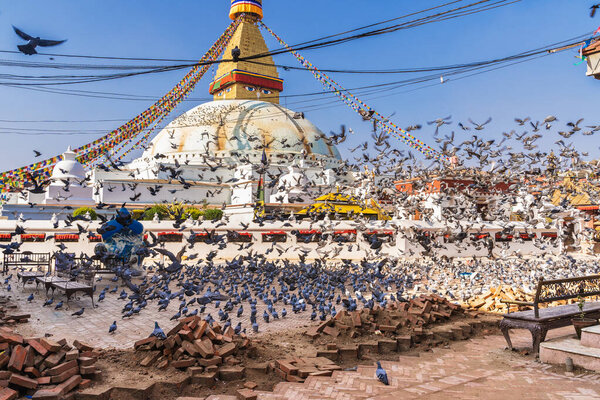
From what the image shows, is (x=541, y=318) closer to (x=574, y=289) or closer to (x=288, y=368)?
(x=574, y=289)

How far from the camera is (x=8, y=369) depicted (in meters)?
4.87

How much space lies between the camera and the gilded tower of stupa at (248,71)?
174 ft

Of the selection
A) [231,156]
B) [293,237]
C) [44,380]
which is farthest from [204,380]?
[231,156]

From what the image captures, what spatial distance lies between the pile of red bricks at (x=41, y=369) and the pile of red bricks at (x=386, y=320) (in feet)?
11.6

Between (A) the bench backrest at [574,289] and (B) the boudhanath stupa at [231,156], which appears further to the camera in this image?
(B) the boudhanath stupa at [231,156]

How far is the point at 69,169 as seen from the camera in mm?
30109

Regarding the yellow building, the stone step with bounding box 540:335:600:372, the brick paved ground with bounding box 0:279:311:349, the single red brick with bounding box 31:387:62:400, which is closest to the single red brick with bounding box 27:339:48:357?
the single red brick with bounding box 31:387:62:400

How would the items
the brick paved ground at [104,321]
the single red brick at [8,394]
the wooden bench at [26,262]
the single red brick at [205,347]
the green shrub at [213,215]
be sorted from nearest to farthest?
the single red brick at [8,394] → the single red brick at [205,347] → the brick paved ground at [104,321] → the wooden bench at [26,262] → the green shrub at [213,215]

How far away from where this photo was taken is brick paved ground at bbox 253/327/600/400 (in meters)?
4.83

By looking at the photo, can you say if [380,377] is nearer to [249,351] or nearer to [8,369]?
[249,351]

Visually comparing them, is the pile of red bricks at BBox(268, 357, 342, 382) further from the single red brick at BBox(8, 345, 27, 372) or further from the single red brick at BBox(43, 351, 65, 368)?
the single red brick at BBox(8, 345, 27, 372)

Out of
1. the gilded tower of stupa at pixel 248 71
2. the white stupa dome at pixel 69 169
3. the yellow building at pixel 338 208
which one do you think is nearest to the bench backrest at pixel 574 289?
the yellow building at pixel 338 208

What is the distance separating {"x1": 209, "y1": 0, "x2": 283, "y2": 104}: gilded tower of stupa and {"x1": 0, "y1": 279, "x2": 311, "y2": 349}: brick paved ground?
44716mm

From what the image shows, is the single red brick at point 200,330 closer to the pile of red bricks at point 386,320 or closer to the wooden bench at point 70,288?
the pile of red bricks at point 386,320
